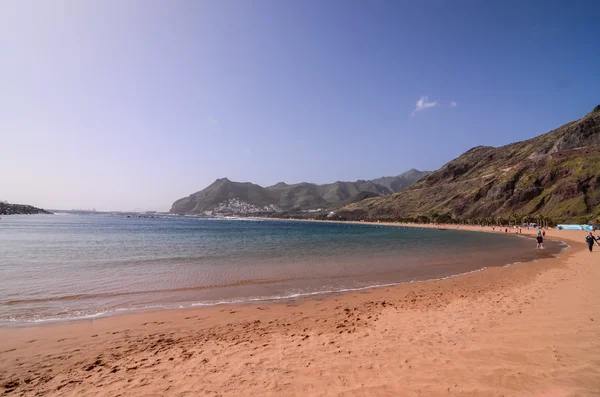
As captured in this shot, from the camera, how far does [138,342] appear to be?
9.71 meters

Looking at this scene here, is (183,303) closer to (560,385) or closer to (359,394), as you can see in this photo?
(359,394)

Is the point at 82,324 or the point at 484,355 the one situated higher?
the point at 484,355

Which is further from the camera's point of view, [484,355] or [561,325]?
[561,325]

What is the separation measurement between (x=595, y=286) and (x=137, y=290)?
23031 mm

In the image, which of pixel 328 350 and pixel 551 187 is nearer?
pixel 328 350

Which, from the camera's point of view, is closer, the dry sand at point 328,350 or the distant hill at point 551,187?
the dry sand at point 328,350

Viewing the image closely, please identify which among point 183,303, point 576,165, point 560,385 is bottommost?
point 183,303

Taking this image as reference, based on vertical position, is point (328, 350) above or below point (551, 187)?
below

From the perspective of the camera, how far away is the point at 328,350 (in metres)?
8.25

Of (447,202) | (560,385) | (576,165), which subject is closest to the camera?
(560,385)

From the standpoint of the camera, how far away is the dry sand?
20.6ft

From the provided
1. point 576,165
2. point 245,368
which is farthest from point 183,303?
point 576,165

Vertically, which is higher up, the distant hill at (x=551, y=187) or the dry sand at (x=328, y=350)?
the distant hill at (x=551, y=187)

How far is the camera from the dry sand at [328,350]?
6.27 meters
